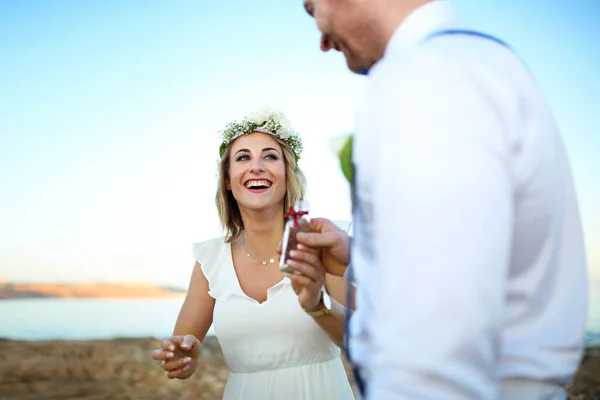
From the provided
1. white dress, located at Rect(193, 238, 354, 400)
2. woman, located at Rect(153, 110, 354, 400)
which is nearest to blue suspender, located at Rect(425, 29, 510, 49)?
woman, located at Rect(153, 110, 354, 400)

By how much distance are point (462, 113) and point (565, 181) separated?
0.94 ft

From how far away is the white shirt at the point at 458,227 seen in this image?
864 mm

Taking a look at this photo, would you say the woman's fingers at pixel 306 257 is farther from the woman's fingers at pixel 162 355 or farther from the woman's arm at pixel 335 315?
the woman's fingers at pixel 162 355

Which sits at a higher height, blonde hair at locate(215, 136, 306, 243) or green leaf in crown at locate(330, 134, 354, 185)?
green leaf in crown at locate(330, 134, 354, 185)

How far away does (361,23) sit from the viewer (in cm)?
112

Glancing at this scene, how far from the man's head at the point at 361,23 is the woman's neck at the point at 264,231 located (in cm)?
267

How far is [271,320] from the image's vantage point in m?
3.53

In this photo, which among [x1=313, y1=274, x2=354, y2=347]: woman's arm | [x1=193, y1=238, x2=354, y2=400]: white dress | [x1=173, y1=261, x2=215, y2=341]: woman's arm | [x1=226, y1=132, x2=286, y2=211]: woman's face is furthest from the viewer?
[x1=226, y1=132, x2=286, y2=211]: woman's face

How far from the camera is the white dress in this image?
11.5ft

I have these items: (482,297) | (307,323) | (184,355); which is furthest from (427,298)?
(307,323)

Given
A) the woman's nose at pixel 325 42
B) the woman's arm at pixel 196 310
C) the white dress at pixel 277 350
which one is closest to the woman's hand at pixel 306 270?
the woman's nose at pixel 325 42

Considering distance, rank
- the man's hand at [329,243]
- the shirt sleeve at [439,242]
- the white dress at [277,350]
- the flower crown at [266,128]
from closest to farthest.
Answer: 1. the shirt sleeve at [439,242]
2. the man's hand at [329,243]
3. the white dress at [277,350]
4. the flower crown at [266,128]

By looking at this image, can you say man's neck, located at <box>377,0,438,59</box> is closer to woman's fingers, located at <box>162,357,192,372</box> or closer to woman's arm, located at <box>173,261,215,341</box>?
woman's fingers, located at <box>162,357,192,372</box>

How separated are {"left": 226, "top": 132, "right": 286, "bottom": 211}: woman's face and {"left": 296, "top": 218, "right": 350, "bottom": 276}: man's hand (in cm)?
188
